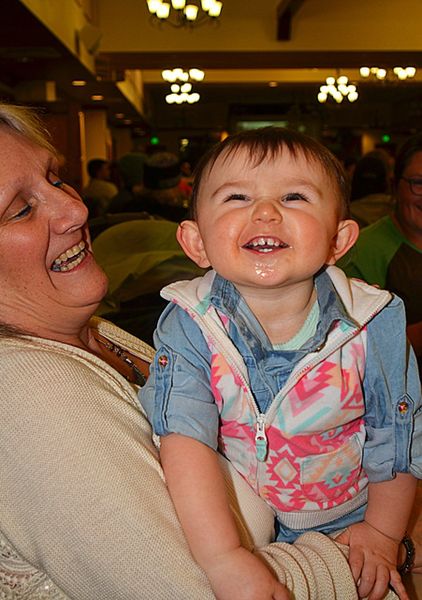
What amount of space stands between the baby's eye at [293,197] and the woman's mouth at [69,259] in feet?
1.55

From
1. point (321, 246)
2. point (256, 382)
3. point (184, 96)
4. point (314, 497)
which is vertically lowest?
point (314, 497)

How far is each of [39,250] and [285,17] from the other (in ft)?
33.6

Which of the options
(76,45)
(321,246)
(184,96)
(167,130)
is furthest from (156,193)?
(167,130)

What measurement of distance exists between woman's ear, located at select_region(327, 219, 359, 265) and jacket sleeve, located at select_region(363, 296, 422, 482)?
0.14 metres

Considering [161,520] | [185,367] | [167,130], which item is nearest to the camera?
[161,520]

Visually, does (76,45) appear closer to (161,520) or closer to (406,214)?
(406,214)

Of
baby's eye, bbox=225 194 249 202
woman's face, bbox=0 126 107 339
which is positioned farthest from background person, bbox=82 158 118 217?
baby's eye, bbox=225 194 249 202

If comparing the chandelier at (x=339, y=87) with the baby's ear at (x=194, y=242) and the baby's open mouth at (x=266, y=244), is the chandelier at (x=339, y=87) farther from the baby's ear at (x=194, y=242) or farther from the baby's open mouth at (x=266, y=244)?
the baby's open mouth at (x=266, y=244)

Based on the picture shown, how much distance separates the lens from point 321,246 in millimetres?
1210

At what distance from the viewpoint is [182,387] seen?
3.88 ft

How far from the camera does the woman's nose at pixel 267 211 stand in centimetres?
117

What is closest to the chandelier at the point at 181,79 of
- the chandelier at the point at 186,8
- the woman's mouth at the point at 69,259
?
the chandelier at the point at 186,8

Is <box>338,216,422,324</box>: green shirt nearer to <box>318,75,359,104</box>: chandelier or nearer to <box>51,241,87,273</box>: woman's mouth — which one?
<box>51,241,87,273</box>: woman's mouth

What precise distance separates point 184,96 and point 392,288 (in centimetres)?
1213
